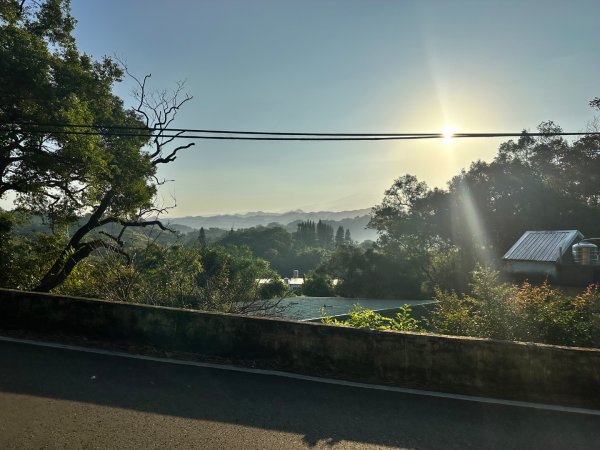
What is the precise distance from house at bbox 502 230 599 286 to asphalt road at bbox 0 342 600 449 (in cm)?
1922

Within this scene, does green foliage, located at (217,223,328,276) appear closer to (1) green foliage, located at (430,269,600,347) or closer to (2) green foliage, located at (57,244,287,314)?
(2) green foliage, located at (57,244,287,314)

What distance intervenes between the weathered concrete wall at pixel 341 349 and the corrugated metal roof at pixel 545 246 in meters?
20.3

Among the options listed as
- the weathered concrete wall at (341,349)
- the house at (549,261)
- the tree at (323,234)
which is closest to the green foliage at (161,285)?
the weathered concrete wall at (341,349)

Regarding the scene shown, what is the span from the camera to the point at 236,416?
180 inches

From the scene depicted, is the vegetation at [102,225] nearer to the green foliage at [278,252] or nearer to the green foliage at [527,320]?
the green foliage at [527,320]

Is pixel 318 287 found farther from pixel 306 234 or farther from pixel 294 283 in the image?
pixel 306 234

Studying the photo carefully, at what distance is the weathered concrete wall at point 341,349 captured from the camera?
5.37 meters

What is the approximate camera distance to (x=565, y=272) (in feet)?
72.2

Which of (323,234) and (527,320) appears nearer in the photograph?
(527,320)

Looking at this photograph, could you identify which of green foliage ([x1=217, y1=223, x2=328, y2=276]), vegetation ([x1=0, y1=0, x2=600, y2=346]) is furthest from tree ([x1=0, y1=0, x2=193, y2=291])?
green foliage ([x1=217, y1=223, x2=328, y2=276])

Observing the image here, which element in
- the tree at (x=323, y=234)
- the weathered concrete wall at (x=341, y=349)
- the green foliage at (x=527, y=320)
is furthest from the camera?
→ the tree at (x=323, y=234)

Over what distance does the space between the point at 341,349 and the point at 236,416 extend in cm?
208

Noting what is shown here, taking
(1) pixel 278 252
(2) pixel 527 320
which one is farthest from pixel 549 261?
(1) pixel 278 252

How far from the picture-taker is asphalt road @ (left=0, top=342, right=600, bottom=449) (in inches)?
162
